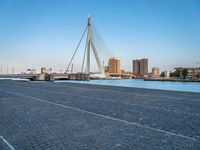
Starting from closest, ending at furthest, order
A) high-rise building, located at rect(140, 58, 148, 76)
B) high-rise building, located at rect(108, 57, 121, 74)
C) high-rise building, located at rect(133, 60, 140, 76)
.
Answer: high-rise building, located at rect(108, 57, 121, 74) < high-rise building, located at rect(140, 58, 148, 76) < high-rise building, located at rect(133, 60, 140, 76)

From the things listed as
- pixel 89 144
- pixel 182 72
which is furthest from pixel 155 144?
pixel 182 72

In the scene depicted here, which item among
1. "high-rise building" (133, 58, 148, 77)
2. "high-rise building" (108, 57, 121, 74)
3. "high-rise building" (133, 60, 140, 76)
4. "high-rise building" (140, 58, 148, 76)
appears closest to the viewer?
"high-rise building" (108, 57, 121, 74)

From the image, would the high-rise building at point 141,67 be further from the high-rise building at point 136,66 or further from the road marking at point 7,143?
the road marking at point 7,143

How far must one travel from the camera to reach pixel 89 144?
3.77m

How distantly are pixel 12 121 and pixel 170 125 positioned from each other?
14.7 feet

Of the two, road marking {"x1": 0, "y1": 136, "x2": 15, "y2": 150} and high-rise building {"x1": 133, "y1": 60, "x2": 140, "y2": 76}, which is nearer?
road marking {"x1": 0, "y1": 136, "x2": 15, "y2": 150}

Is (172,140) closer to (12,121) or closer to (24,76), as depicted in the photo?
(12,121)

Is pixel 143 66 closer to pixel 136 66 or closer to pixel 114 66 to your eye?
pixel 136 66

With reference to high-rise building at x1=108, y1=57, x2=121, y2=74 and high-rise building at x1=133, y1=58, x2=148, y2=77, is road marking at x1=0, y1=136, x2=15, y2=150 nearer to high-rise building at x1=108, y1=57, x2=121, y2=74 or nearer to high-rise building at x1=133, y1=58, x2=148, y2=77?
high-rise building at x1=108, y1=57, x2=121, y2=74

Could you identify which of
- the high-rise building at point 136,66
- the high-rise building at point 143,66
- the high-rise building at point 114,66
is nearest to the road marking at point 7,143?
the high-rise building at point 114,66

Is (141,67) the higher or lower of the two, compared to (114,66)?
higher

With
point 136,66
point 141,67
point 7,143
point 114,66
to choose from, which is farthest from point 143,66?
point 7,143

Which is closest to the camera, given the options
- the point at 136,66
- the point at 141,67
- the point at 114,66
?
the point at 114,66

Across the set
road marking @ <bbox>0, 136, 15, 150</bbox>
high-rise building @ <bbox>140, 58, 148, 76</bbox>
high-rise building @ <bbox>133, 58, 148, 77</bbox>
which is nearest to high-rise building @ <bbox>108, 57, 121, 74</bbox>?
high-rise building @ <bbox>133, 58, 148, 77</bbox>
